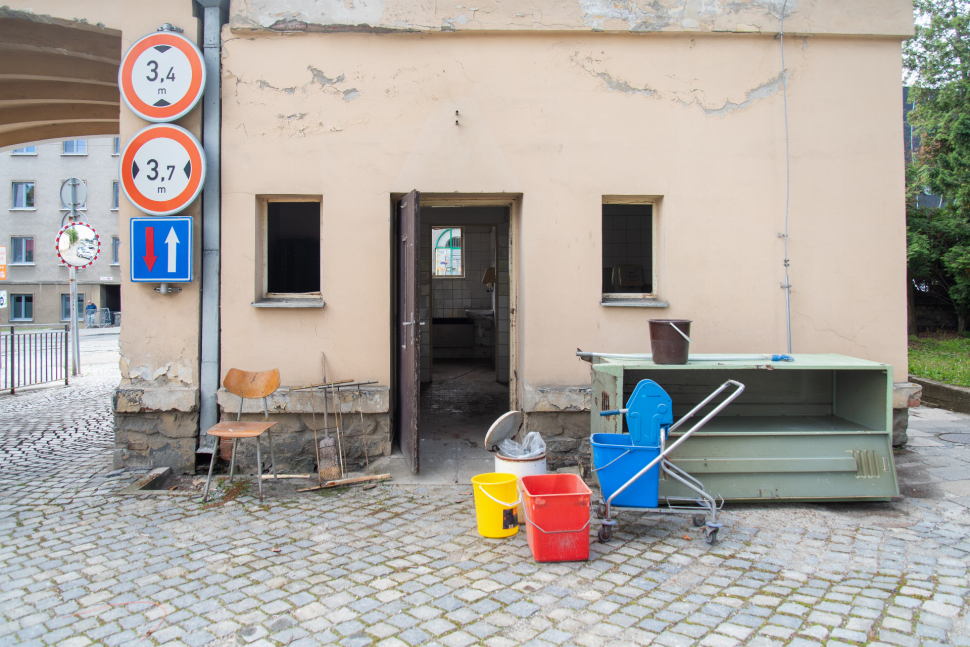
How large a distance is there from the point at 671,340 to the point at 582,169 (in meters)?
2.02

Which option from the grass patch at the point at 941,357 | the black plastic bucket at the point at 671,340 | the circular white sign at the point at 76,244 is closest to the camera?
the black plastic bucket at the point at 671,340

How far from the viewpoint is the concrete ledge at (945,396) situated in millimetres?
7970

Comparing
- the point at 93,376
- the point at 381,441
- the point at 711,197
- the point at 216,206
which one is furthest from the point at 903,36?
the point at 93,376

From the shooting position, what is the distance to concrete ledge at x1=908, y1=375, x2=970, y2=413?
7970 millimetres

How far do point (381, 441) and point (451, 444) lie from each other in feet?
2.83

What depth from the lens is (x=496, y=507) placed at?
3.82 metres

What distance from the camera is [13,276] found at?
103 feet

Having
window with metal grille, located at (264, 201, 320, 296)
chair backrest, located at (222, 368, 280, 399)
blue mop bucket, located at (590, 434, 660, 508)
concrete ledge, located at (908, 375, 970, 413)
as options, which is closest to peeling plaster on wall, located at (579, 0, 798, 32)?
window with metal grille, located at (264, 201, 320, 296)

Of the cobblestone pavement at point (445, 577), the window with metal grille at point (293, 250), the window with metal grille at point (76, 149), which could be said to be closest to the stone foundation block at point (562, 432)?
the cobblestone pavement at point (445, 577)

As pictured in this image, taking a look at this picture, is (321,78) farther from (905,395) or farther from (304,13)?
(905,395)

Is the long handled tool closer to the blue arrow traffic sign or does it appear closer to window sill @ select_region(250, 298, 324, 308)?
window sill @ select_region(250, 298, 324, 308)

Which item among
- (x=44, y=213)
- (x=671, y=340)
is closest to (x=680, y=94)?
(x=671, y=340)

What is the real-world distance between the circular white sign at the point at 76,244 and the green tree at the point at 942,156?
59.4ft

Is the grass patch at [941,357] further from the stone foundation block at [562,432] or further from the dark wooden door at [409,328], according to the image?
the dark wooden door at [409,328]
